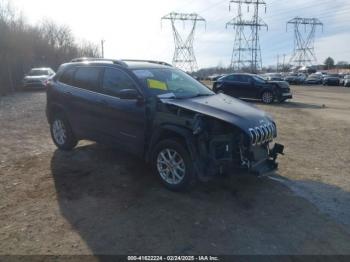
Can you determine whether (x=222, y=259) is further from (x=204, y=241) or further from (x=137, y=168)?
(x=137, y=168)

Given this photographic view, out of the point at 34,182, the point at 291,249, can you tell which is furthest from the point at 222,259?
the point at 34,182

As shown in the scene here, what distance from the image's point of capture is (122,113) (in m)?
5.45

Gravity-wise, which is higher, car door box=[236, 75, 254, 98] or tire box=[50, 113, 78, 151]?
car door box=[236, 75, 254, 98]

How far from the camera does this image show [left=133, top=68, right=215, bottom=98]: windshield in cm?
533

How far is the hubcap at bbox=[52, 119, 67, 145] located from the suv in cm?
27

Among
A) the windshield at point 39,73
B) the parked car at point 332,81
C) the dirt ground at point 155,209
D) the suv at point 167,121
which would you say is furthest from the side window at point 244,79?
the parked car at point 332,81

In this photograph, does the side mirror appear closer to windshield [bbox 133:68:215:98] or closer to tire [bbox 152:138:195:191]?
windshield [bbox 133:68:215:98]

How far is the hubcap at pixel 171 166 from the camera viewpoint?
15.9 ft

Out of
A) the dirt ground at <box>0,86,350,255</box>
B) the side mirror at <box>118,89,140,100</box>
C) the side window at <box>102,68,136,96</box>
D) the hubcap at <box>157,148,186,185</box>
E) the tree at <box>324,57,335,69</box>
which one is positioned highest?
the tree at <box>324,57,335,69</box>

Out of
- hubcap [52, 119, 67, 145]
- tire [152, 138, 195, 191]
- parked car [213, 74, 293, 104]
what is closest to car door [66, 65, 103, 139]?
hubcap [52, 119, 67, 145]

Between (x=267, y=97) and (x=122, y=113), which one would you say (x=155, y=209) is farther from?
(x=267, y=97)

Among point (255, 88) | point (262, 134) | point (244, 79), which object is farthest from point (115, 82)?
point (244, 79)

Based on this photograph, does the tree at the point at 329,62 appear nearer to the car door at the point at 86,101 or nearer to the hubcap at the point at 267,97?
the hubcap at the point at 267,97

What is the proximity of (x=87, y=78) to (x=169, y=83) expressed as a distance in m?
1.64
